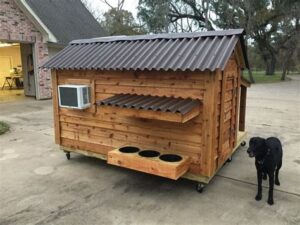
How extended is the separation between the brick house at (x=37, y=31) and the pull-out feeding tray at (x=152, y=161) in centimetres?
886

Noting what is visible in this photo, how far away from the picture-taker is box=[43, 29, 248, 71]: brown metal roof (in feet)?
10.7

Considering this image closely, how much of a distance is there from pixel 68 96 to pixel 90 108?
1.22 ft

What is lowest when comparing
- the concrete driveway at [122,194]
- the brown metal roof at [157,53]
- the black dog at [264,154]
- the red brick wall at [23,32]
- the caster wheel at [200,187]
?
the concrete driveway at [122,194]

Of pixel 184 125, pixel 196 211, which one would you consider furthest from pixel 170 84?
pixel 196 211

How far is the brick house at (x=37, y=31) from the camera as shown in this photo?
10.6 m

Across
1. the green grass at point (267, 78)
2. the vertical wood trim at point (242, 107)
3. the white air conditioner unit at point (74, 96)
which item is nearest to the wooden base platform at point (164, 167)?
the white air conditioner unit at point (74, 96)

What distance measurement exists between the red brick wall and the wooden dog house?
23.9ft

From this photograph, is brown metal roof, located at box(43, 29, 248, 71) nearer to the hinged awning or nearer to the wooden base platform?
the hinged awning

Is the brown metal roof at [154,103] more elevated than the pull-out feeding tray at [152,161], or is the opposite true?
the brown metal roof at [154,103]

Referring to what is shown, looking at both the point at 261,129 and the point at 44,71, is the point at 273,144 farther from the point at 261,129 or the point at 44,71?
the point at 44,71

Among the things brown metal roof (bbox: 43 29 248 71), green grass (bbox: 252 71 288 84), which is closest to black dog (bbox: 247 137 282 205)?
brown metal roof (bbox: 43 29 248 71)

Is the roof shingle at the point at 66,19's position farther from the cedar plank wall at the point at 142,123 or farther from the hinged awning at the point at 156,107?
the hinged awning at the point at 156,107

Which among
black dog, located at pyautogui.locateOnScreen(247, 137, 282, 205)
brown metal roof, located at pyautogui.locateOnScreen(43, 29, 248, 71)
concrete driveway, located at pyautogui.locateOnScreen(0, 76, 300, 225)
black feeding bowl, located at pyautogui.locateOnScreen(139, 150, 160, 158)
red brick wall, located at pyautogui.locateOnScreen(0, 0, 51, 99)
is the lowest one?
concrete driveway, located at pyautogui.locateOnScreen(0, 76, 300, 225)

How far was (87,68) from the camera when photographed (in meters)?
3.95
